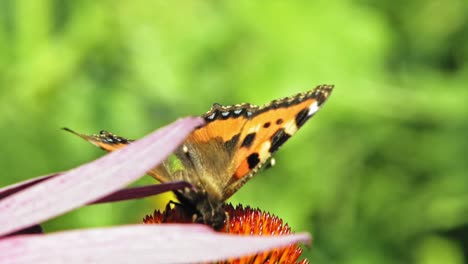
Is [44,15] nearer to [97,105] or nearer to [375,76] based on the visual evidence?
[97,105]

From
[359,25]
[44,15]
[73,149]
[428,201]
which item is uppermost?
[44,15]

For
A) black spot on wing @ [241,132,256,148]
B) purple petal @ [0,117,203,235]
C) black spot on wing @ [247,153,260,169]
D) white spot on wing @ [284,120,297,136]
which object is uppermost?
white spot on wing @ [284,120,297,136]

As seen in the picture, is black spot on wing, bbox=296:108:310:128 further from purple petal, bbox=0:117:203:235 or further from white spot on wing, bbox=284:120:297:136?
purple petal, bbox=0:117:203:235

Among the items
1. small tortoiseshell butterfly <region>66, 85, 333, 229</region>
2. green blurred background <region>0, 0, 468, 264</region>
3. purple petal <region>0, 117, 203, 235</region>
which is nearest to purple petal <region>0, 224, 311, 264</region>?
purple petal <region>0, 117, 203, 235</region>

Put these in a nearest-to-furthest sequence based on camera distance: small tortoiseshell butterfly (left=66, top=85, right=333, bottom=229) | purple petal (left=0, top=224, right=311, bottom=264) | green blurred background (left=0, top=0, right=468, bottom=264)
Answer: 1. purple petal (left=0, top=224, right=311, bottom=264)
2. small tortoiseshell butterfly (left=66, top=85, right=333, bottom=229)
3. green blurred background (left=0, top=0, right=468, bottom=264)

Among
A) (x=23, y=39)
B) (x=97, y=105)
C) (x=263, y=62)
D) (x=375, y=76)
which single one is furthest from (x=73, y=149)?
(x=375, y=76)
